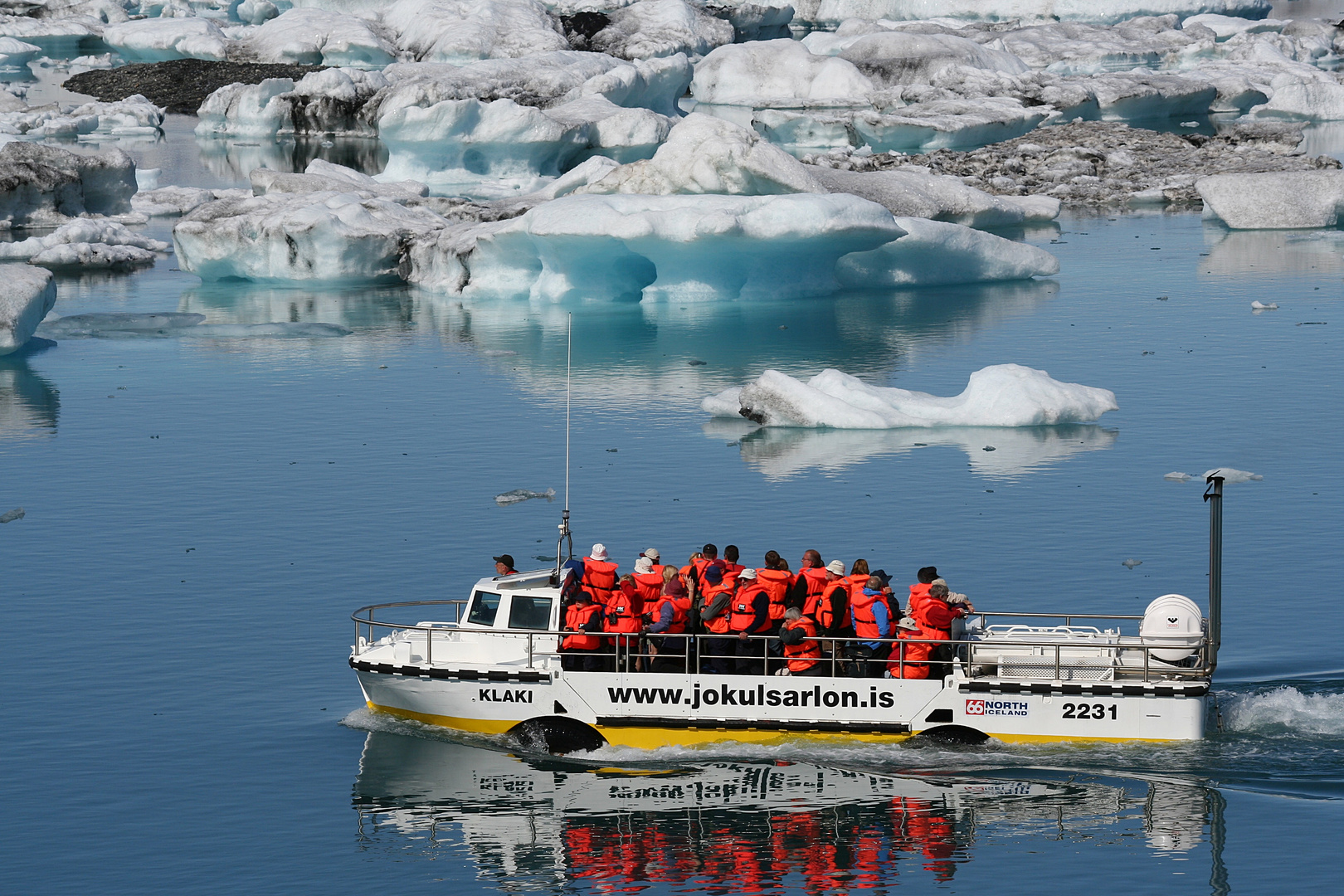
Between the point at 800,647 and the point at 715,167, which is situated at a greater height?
the point at 715,167

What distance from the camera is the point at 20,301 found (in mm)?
36375

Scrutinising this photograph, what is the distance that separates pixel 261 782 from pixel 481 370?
19.3m

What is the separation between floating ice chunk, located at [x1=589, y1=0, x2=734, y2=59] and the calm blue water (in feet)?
156

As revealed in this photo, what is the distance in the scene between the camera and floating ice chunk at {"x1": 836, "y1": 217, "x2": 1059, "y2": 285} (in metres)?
42.3

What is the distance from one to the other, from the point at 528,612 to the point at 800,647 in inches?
111

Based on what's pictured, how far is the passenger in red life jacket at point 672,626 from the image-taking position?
55.0 ft

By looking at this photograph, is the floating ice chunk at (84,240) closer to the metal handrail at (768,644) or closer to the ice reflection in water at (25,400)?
the ice reflection in water at (25,400)

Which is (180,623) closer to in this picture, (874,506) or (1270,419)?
(874,506)

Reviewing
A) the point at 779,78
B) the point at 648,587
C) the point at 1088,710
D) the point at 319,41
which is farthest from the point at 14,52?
the point at 1088,710

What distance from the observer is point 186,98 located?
3593 inches

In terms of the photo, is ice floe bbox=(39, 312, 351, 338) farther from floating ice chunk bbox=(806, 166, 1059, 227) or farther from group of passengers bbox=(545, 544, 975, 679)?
group of passengers bbox=(545, 544, 975, 679)

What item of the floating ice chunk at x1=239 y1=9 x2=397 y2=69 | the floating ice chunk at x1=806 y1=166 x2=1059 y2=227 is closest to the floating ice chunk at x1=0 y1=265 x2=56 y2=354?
the floating ice chunk at x1=806 y1=166 x2=1059 y2=227

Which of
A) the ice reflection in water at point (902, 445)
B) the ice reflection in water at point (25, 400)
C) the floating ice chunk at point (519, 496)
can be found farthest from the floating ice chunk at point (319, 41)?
the floating ice chunk at point (519, 496)

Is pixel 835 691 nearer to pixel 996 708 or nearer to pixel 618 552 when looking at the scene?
pixel 996 708
